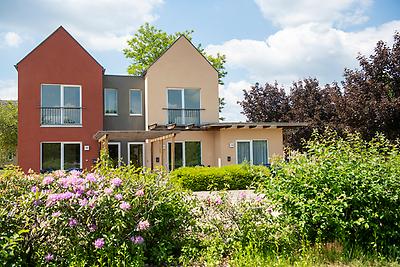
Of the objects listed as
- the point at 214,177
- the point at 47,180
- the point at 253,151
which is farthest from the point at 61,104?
the point at 47,180

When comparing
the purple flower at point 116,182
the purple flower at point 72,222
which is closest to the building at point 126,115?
the purple flower at point 116,182

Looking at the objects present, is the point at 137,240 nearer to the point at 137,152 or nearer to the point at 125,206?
the point at 125,206

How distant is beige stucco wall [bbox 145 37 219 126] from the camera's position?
861 inches

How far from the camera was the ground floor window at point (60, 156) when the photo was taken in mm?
19906

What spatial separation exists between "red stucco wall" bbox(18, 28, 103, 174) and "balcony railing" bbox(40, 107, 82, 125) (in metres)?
0.28

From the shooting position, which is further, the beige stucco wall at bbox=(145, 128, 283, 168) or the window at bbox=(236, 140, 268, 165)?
the window at bbox=(236, 140, 268, 165)

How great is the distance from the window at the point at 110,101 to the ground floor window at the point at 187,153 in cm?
404

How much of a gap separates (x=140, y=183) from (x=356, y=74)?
19.4m

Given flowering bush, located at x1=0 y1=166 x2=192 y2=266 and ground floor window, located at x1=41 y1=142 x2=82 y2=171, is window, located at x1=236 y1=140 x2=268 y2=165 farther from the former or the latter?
flowering bush, located at x1=0 y1=166 x2=192 y2=266

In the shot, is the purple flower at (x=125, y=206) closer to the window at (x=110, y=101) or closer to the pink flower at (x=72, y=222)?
the pink flower at (x=72, y=222)

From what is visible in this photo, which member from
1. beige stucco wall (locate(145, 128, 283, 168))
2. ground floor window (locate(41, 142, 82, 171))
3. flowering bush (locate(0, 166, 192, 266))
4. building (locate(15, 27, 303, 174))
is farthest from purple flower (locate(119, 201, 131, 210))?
beige stucco wall (locate(145, 128, 283, 168))

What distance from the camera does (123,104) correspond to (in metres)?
22.4

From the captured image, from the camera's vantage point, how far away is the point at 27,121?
64.5 feet

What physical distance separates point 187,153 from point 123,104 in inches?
195
